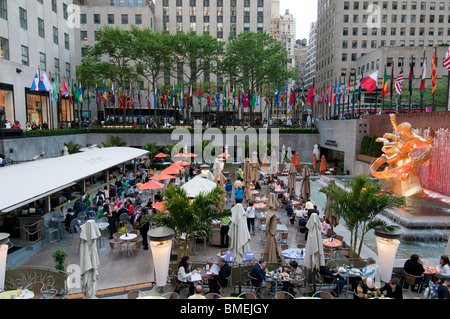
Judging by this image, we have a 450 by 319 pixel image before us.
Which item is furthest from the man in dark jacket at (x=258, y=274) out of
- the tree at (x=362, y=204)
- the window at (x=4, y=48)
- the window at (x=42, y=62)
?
the window at (x=42, y=62)

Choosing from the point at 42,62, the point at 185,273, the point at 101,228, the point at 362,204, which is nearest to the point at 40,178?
the point at 101,228

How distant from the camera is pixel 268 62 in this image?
4822 cm

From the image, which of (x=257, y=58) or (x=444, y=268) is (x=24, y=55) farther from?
(x=444, y=268)

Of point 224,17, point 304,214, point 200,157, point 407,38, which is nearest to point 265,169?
point 200,157

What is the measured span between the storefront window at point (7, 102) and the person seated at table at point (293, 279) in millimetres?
32254

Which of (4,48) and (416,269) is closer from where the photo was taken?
(416,269)

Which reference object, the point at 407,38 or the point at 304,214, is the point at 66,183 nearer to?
the point at 304,214

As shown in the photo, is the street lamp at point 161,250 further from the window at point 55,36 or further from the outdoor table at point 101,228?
the window at point 55,36

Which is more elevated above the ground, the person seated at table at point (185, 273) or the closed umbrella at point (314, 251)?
the closed umbrella at point (314, 251)

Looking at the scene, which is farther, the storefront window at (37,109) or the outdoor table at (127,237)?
the storefront window at (37,109)

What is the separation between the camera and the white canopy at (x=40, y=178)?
A: 11.2 m

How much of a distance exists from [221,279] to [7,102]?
31.8 metres

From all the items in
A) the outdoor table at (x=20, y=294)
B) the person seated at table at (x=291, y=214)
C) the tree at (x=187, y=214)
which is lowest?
the person seated at table at (x=291, y=214)

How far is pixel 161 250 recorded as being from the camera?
30.6 feet
